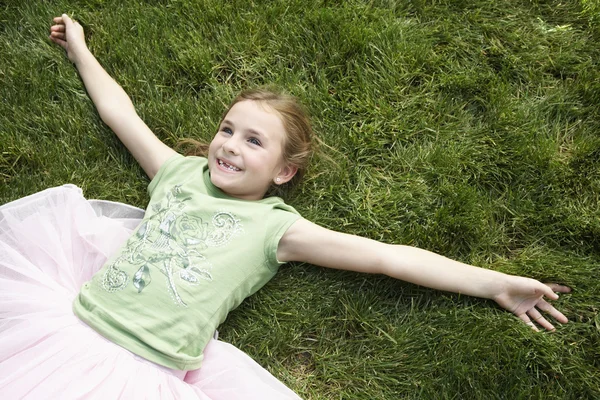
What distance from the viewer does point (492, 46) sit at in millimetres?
3322

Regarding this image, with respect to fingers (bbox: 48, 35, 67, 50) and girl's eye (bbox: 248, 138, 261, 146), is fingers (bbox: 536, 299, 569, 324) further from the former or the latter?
fingers (bbox: 48, 35, 67, 50)

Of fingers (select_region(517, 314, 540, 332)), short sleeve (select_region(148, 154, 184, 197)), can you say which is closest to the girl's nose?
short sleeve (select_region(148, 154, 184, 197))

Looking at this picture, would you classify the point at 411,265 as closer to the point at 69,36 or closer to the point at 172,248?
the point at 172,248

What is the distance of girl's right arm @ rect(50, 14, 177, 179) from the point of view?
3.04 m

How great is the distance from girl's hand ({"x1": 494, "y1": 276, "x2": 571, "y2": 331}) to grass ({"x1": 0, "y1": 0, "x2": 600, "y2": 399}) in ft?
0.19

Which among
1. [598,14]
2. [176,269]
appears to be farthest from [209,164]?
[598,14]

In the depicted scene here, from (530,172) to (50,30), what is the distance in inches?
114

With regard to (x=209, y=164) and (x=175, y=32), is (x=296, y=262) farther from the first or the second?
(x=175, y=32)

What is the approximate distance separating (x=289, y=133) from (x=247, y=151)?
0.26m

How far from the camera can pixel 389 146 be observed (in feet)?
10.6

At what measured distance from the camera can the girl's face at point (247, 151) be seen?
108 inches

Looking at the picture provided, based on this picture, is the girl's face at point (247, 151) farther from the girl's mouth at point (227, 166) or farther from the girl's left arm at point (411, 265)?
the girl's left arm at point (411, 265)

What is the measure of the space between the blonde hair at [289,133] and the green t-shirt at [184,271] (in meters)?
0.23

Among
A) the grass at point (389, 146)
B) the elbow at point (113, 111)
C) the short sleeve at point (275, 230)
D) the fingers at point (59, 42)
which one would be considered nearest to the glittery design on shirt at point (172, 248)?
the short sleeve at point (275, 230)
